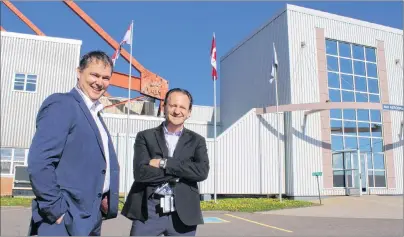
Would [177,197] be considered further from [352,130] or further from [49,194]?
[352,130]

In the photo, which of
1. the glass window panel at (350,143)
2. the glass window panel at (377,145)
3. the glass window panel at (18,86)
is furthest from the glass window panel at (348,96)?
the glass window panel at (18,86)

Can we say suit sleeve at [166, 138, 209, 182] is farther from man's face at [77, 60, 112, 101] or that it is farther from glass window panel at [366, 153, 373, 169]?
glass window panel at [366, 153, 373, 169]

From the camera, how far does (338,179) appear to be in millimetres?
18375

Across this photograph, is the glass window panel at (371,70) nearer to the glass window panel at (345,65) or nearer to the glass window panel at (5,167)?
the glass window panel at (345,65)

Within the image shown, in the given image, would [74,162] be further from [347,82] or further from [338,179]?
[347,82]

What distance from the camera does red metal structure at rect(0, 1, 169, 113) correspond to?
2397 cm

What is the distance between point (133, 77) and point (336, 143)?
44.9ft

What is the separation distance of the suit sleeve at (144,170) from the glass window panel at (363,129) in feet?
60.5

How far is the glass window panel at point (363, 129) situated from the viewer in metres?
19.2

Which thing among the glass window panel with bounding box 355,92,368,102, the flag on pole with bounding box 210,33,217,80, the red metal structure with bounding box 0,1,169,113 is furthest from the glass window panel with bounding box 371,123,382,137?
the red metal structure with bounding box 0,1,169,113

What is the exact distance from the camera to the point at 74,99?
2354 mm

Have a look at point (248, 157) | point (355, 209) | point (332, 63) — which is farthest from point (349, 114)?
point (355, 209)

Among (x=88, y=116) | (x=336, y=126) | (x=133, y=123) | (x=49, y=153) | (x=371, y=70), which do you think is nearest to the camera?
(x=49, y=153)

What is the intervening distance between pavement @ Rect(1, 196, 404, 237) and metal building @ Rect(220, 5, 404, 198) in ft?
12.3
